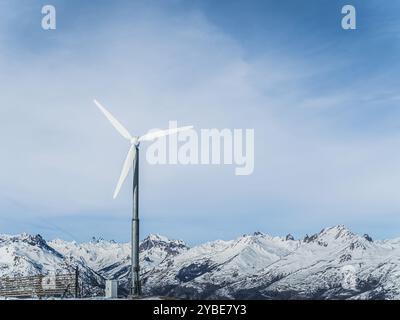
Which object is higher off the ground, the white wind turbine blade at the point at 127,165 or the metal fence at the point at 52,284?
the white wind turbine blade at the point at 127,165

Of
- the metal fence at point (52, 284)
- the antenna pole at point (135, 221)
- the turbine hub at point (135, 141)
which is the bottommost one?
the metal fence at point (52, 284)

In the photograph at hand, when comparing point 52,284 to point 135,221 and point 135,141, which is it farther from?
point 135,141

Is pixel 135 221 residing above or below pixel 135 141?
below

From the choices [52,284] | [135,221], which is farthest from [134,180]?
[52,284]

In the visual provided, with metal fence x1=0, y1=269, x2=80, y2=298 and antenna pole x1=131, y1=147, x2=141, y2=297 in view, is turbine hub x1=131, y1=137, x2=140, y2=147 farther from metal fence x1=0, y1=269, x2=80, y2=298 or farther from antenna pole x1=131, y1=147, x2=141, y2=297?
metal fence x1=0, y1=269, x2=80, y2=298

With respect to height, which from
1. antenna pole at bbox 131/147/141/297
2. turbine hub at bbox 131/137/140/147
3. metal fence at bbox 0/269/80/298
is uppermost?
turbine hub at bbox 131/137/140/147

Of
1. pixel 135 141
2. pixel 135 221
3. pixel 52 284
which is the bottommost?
pixel 52 284

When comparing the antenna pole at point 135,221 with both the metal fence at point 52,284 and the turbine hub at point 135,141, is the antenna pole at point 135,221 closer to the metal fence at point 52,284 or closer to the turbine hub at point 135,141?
the turbine hub at point 135,141

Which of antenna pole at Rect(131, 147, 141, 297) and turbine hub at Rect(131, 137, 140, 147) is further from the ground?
turbine hub at Rect(131, 137, 140, 147)

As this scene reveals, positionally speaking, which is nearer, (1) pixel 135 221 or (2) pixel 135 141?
(2) pixel 135 141

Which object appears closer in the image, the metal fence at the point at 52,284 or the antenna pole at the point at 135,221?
the metal fence at the point at 52,284

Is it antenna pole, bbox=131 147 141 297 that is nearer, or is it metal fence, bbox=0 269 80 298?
metal fence, bbox=0 269 80 298

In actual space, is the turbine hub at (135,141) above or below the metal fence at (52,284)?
above
